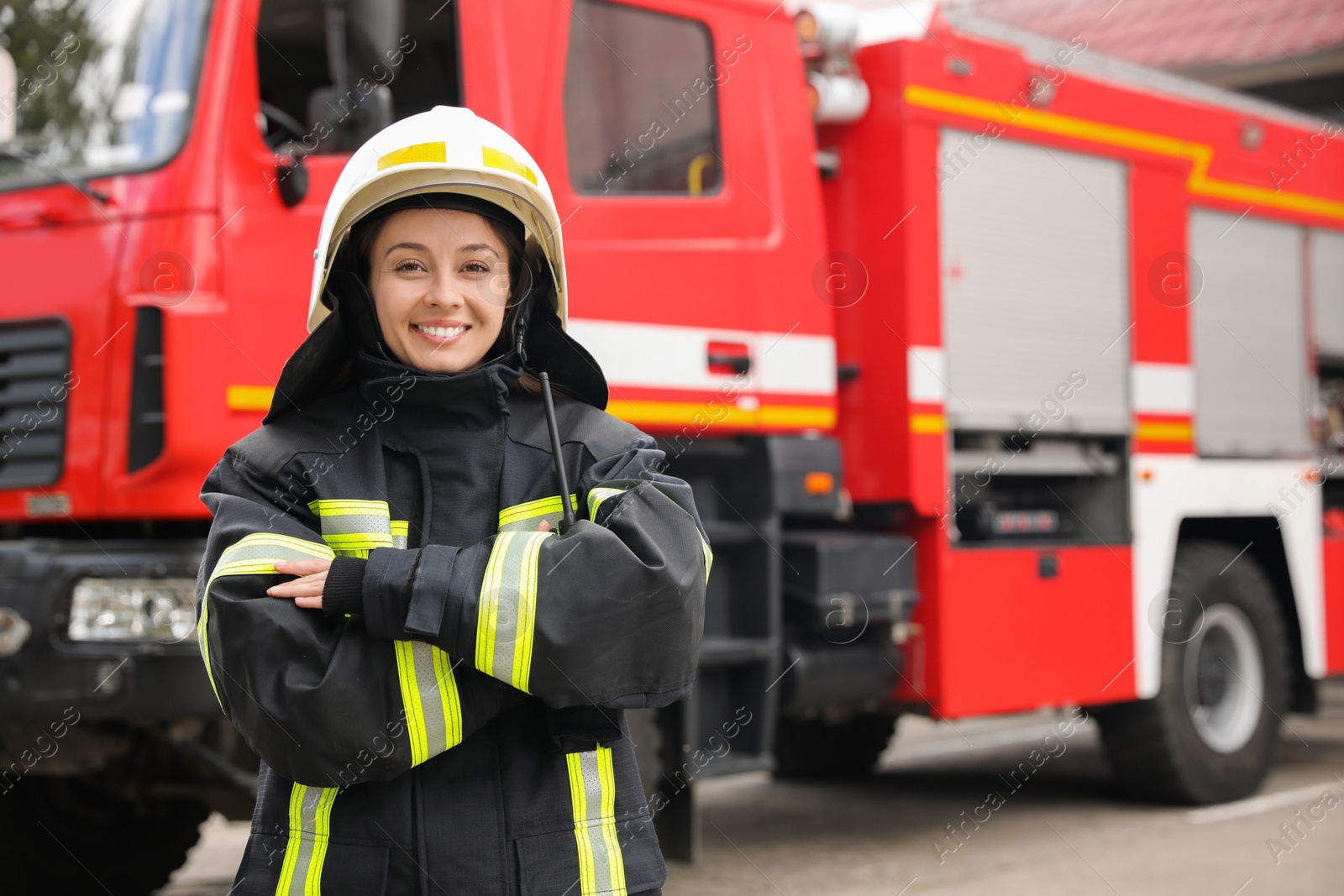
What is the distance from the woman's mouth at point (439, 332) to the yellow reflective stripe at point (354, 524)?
252 millimetres

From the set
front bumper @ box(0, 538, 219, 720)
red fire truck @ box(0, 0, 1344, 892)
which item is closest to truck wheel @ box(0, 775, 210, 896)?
red fire truck @ box(0, 0, 1344, 892)

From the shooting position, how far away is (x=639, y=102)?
4832 mm

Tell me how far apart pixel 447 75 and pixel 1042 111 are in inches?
108

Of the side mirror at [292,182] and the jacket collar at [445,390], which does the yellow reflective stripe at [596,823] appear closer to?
the jacket collar at [445,390]

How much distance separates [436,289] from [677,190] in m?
3.01

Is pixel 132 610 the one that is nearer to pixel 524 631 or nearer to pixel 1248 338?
pixel 524 631

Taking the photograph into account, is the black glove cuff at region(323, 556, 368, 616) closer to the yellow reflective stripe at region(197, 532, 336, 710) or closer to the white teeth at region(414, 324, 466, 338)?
the yellow reflective stripe at region(197, 532, 336, 710)

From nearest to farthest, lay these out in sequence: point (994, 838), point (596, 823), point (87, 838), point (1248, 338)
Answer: point (596, 823) < point (87, 838) < point (994, 838) < point (1248, 338)

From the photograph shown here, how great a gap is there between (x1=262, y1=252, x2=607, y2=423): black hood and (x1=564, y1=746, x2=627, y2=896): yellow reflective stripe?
21.0 inches

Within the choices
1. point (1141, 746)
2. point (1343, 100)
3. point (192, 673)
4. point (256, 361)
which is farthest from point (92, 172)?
point (1343, 100)

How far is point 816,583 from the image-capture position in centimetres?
517

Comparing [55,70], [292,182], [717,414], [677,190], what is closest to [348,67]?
[292,182]

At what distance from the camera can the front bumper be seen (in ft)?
12.5

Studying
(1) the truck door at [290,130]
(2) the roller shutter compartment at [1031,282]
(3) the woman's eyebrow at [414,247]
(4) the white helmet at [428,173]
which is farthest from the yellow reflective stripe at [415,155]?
(2) the roller shutter compartment at [1031,282]
